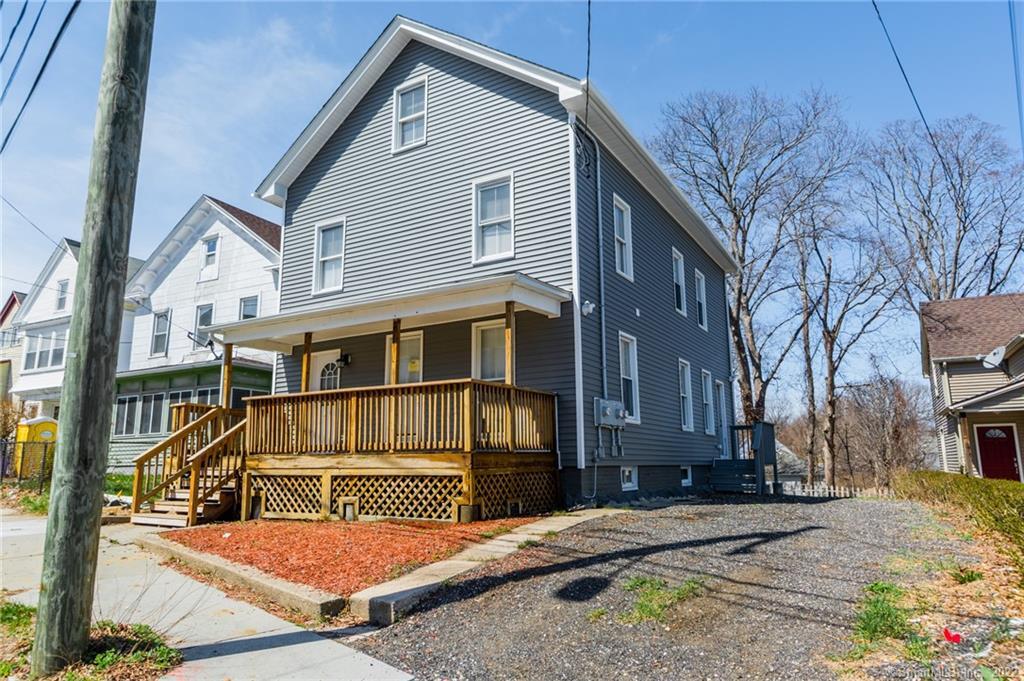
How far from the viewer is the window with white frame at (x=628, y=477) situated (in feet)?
41.3

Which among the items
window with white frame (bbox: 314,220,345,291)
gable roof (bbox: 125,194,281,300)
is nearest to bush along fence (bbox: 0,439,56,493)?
gable roof (bbox: 125,194,281,300)

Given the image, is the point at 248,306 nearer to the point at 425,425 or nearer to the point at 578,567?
the point at 425,425

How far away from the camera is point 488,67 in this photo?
1317cm

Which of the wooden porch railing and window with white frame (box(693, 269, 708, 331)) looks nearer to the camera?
the wooden porch railing

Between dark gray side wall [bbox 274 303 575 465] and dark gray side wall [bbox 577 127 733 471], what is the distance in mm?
363

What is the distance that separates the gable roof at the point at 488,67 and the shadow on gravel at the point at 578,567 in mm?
7403

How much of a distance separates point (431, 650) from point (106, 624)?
7.42 feet

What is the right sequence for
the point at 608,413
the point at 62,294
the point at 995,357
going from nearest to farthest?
the point at 608,413
the point at 995,357
the point at 62,294

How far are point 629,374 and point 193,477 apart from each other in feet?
26.5

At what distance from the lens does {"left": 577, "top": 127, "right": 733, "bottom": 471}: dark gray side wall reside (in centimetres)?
1195

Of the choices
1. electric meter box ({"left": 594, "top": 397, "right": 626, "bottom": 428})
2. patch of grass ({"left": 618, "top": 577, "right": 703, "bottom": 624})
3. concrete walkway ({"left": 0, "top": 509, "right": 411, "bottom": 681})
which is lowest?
concrete walkway ({"left": 0, "top": 509, "right": 411, "bottom": 681})

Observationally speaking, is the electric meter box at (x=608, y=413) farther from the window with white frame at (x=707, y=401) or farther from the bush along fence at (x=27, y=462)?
the bush along fence at (x=27, y=462)

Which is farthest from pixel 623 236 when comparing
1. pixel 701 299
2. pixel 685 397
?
pixel 701 299

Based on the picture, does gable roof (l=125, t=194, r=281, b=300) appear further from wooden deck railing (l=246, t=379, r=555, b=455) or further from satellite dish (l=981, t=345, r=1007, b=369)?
satellite dish (l=981, t=345, r=1007, b=369)
